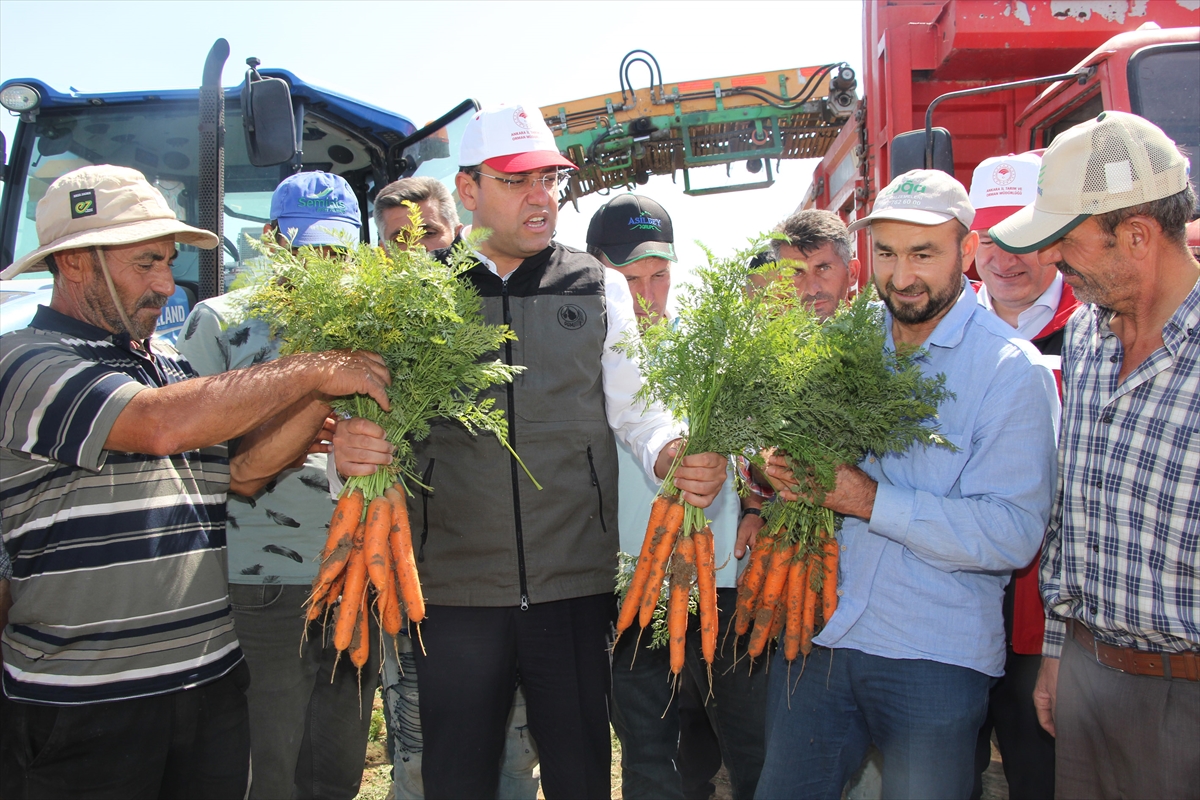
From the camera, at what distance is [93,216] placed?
82.8 inches

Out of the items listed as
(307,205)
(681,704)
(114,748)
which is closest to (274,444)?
(114,748)

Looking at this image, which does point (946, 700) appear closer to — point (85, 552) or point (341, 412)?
point (341, 412)

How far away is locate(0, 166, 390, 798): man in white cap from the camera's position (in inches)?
76.4

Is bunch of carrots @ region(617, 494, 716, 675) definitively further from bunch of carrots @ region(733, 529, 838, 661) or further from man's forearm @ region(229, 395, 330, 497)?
man's forearm @ region(229, 395, 330, 497)

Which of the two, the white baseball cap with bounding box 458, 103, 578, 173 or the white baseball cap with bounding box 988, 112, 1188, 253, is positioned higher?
the white baseball cap with bounding box 458, 103, 578, 173

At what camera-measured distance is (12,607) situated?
201cm

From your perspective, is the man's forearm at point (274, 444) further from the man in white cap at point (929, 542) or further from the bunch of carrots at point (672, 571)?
the man in white cap at point (929, 542)

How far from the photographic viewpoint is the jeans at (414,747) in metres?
2.92

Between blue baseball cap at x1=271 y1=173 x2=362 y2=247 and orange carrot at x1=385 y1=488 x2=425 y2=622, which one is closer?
orange carrot at x1=385 y1=488 x2=425 y2=622

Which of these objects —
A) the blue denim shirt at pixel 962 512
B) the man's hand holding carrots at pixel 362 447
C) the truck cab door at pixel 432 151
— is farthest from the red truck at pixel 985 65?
the man's hand holding carrots at pixel 362 447

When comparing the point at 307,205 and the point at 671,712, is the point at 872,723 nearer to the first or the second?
the point at 671,712

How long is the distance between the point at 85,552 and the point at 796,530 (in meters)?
1.99

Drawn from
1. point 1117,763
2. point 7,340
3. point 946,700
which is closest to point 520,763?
point 946,700

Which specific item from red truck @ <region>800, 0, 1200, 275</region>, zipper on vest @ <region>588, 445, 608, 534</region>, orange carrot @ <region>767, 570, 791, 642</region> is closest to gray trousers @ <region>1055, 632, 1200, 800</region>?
orange carrot @ <region>767, 570, 791, 642</region>
